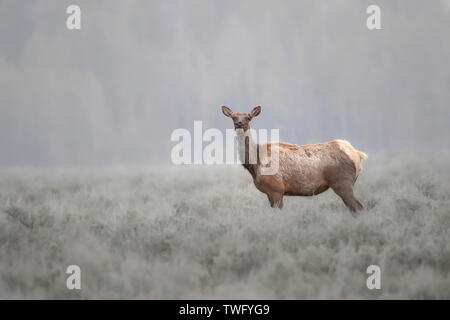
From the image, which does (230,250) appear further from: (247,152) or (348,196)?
(348,196)

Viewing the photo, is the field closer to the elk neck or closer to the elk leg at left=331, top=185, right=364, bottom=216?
the elk leg at left=331, top=185, right=364, bottom=216

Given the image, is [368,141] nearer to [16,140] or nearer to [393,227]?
[16,140]

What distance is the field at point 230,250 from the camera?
23.3 feet

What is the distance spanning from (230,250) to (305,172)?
273 cm

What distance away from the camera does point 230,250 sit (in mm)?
8172

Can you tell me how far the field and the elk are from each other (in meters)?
0.41

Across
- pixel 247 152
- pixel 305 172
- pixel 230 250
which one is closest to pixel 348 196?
pixel 305 172

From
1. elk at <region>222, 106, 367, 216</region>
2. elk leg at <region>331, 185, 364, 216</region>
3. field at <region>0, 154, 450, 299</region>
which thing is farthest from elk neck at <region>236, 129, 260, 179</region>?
elk leg at <region>331, 185, 364, 216</region>

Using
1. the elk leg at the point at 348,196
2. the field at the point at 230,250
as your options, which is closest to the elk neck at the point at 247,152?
the field at the point at 230,250

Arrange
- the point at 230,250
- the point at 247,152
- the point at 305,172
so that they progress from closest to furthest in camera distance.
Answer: the point at 230,250
the point at 305,172
the point at 247,152

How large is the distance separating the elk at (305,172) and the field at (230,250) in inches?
16.1

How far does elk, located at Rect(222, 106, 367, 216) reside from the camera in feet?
33.3
